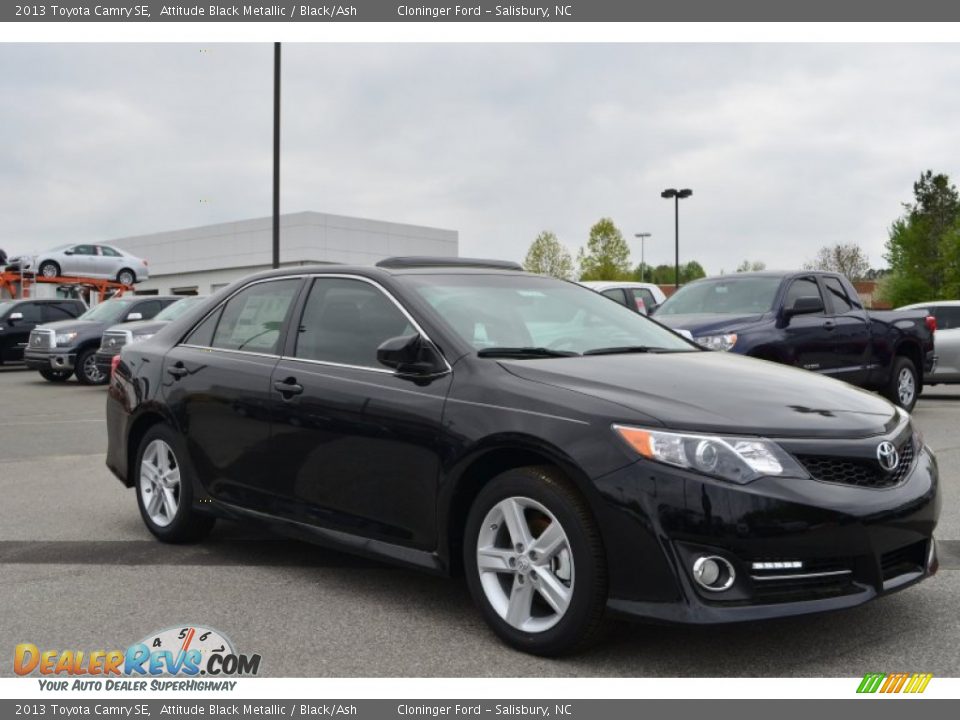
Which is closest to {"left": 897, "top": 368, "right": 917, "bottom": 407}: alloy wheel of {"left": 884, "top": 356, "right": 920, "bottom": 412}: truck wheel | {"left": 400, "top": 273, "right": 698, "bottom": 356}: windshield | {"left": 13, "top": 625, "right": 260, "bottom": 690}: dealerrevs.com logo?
{"left": 884, "top": 356, "right": 920, "bottom": 412}: truck wheel

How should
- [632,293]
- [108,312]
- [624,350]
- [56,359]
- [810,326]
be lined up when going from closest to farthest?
[624,350]
[810,326]
[632,293]
[56,359]
[108,312]

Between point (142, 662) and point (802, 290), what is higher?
point (802, 290)

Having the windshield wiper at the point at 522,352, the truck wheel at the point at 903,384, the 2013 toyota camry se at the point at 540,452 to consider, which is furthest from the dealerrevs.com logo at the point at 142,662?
the truck wheel at the point at 903,384

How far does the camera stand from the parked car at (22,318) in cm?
2608

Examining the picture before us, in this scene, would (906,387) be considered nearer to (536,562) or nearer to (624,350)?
(624,350)

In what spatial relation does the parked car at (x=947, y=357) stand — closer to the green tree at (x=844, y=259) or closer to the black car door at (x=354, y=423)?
the black car door at (x=354, y=423)

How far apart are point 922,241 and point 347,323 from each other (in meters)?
73.9

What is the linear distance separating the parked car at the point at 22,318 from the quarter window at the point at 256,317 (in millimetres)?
21498

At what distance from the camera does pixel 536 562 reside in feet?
13.7

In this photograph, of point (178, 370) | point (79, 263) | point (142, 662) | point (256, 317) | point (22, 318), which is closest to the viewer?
point (142, 662)

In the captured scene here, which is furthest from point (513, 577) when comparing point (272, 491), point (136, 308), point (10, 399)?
point (136, 308)

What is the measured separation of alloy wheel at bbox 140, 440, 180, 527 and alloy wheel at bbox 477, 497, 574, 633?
8.22ft

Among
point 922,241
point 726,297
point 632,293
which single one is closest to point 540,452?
point 726,297

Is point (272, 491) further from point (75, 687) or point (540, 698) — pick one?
point (540, 698)
